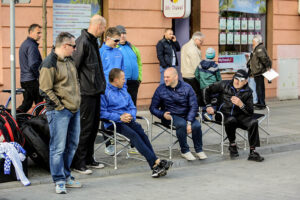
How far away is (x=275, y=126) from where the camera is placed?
1235 cm

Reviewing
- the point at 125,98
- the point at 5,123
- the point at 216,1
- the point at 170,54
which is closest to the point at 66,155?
the point at 5,123

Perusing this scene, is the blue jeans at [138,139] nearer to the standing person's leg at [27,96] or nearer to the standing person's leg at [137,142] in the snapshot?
A: the standing person's leg at [137,142]

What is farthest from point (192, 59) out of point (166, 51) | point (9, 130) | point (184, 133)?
point (9, 130)

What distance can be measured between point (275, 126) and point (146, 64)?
3.64m

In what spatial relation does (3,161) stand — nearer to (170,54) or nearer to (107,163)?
(107,163)

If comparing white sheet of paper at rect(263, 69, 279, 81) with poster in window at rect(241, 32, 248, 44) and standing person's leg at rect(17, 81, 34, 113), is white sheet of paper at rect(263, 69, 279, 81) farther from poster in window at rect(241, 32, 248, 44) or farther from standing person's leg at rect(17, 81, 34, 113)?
standing person's leg at rect(17, 81, 34, 113)

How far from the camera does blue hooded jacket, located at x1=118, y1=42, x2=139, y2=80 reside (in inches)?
390

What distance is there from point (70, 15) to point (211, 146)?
5.14 m

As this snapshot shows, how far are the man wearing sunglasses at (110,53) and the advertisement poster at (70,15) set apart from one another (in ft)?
15.0

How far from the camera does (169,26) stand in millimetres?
14938

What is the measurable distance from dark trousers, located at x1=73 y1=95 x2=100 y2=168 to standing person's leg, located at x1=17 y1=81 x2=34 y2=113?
2.96 meters

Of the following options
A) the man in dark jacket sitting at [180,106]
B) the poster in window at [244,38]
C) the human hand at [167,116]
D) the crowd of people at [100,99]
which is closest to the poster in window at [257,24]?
the poster in window at [244,38]

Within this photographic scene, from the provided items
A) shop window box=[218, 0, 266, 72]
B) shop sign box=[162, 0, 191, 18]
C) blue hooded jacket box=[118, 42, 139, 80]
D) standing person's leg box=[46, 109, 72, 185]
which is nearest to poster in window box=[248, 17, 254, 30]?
shop window box=[218, 0, 266, 72]

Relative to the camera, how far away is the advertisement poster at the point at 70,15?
43.5 ft
